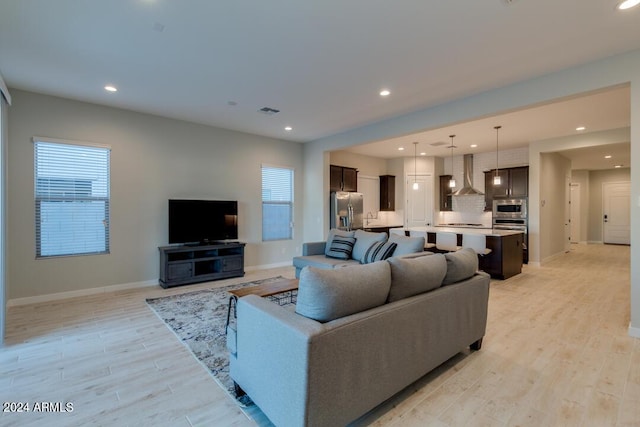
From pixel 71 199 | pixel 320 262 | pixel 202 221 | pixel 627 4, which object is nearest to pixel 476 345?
pixel 320 262

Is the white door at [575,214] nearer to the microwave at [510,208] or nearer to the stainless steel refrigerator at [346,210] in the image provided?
the microwave at [510,208]

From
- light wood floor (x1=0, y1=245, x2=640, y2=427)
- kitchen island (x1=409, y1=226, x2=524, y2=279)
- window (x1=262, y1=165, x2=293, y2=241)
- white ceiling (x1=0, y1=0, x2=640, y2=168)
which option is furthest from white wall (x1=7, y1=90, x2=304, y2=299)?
kitchen island (x1=409, y1=226, x2=524, y2=279)

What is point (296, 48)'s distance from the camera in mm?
3020

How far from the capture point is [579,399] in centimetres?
215

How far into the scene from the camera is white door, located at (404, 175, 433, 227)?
28.7 feet

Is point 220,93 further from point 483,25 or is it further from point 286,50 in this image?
point 483,25

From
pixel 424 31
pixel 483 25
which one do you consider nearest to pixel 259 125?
pixel 424 31

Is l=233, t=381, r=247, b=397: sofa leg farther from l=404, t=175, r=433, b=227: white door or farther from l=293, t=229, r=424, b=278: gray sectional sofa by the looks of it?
l=404, t=175, r=433, b=227: white door

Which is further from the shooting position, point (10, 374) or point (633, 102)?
point (633, 102)

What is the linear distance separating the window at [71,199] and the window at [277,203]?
9.52ft

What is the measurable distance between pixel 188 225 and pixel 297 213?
2591 mm

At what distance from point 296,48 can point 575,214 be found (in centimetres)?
1232

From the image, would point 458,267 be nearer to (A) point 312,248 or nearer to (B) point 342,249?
(B) point 342,249

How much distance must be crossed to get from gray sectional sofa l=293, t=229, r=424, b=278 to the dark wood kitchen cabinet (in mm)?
4959
